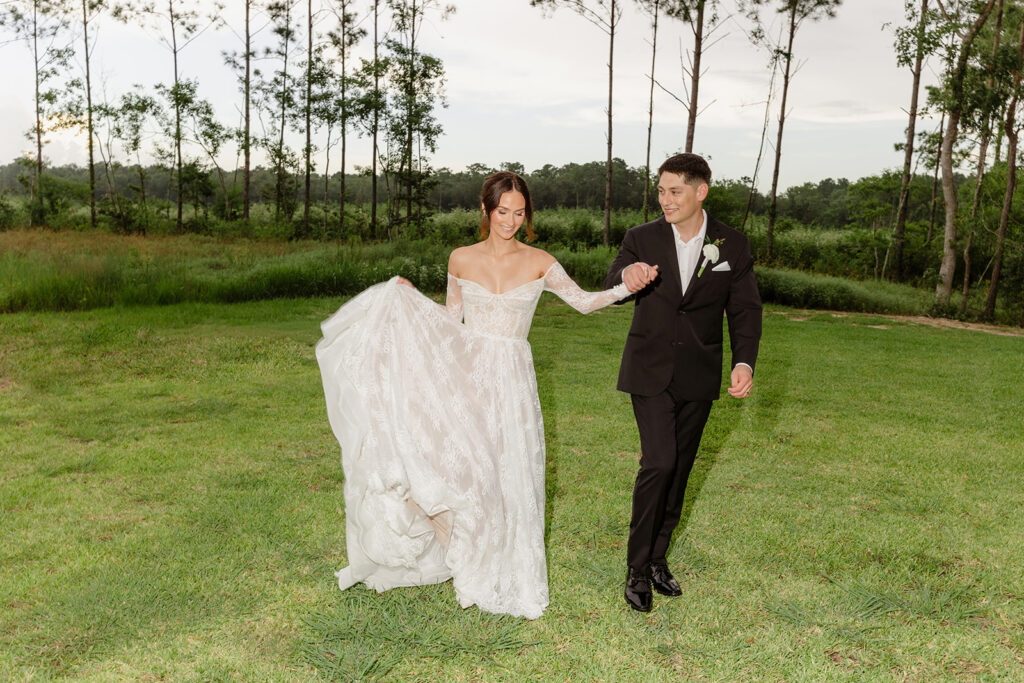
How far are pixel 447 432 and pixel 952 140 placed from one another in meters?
27.8

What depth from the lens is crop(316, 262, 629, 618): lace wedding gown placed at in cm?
398

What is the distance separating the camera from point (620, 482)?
677 centimetres

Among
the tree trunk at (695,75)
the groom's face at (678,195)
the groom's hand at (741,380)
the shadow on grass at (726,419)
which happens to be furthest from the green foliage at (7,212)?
the groom's hand at (741,380)

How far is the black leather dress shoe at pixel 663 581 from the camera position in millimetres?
4504

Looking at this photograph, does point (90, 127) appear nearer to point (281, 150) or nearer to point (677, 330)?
point (281, 150)

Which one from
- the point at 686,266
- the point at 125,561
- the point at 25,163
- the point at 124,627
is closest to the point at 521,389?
the point at 686,266

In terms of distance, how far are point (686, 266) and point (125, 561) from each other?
3977 mm

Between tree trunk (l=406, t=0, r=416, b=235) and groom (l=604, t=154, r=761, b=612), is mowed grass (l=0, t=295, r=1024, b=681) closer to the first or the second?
groom (l=604, t=154, r=761, b=612)

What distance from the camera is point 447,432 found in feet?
13.3

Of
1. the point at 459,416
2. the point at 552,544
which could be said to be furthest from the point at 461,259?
the point at 552,544

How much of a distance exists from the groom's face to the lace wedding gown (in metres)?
0.53

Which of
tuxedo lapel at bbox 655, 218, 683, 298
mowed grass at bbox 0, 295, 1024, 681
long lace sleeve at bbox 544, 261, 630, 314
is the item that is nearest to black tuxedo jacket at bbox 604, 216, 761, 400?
tuxedo lapel at bbox 655, 218, 683, 298

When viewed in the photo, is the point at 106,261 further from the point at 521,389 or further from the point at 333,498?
the point at 521,389

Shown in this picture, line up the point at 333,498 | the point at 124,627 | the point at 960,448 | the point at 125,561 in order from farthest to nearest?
the point at 960,448 < the point at 333,498 < the point at 125,561 < the point at 124,627
